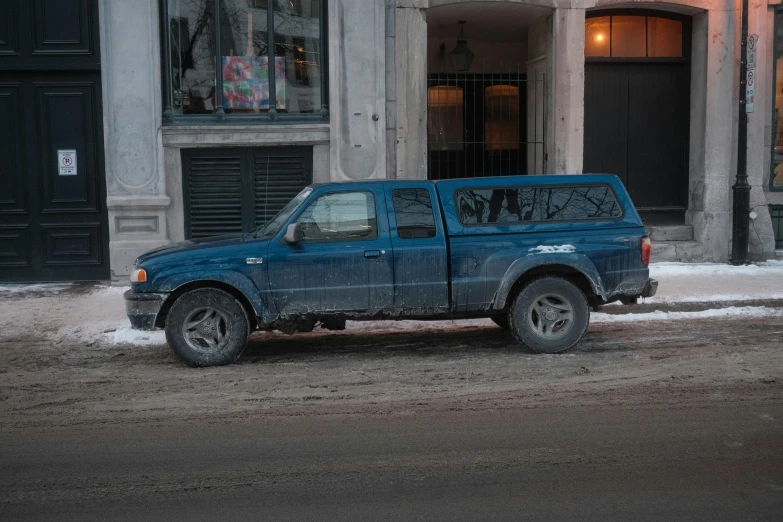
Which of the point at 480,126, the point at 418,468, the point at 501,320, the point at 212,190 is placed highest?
the point at 480,126

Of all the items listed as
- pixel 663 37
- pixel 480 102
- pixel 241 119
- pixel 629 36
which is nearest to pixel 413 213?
pixel 241 119

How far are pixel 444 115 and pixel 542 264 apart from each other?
326 inches

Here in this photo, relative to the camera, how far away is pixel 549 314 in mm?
8953

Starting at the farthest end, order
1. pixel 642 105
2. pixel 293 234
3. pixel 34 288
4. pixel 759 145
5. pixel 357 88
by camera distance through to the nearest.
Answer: pixel 642 105, pixel 759 145, pixel 357 88, pixel 34 288, pixel 293 234

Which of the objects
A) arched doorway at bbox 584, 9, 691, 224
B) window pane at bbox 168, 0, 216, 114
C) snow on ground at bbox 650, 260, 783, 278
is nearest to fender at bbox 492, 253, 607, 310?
snow on ground at bbox 650, 260, 783, 278

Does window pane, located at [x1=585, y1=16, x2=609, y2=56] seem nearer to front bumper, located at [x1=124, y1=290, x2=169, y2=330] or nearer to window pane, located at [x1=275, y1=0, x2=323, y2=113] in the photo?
window pane, located at [x1=275, y1=0, x2=323, y2=113]

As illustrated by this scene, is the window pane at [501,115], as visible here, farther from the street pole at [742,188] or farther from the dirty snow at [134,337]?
the dirty snow at [134,337]

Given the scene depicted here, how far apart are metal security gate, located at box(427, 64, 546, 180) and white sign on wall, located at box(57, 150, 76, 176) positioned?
20.1ft

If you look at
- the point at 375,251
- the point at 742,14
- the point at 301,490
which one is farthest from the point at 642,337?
the point at 742,14

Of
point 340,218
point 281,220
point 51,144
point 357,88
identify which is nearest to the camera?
point 340,218

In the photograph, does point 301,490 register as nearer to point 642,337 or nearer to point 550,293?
point 550,293

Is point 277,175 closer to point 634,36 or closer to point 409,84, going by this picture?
point 409,84

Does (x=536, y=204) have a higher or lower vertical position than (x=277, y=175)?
lower

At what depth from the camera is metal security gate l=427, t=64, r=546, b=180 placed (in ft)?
53.8
